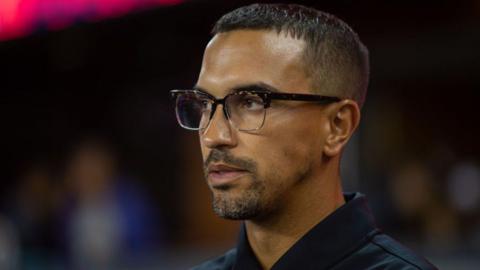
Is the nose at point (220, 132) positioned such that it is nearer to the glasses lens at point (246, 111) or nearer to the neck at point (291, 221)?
the glasses lens at point (246, 111)

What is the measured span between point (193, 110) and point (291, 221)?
36 cm

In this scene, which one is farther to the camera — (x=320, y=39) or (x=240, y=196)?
(x=320, y=39)

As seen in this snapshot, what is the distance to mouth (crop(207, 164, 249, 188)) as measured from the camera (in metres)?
2.04

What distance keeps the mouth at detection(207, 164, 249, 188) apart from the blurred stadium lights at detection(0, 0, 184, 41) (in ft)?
11.0

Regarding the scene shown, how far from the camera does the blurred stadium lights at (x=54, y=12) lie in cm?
556

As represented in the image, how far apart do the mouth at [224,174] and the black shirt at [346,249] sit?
0.21 m

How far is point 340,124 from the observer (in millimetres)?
2172

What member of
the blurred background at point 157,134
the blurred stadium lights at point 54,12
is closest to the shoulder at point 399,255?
the blurred background at point 157,134

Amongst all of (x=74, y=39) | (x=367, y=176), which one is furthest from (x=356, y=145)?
(x=74, y=39)

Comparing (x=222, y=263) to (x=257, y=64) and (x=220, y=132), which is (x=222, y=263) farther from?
(x=257, y=64)

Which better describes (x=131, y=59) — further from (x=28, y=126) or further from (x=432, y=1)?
(x=432, y=1)

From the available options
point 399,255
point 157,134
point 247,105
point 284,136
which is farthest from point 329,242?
point 157,134

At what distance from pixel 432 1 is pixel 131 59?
3.26 m

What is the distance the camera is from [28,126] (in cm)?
954
